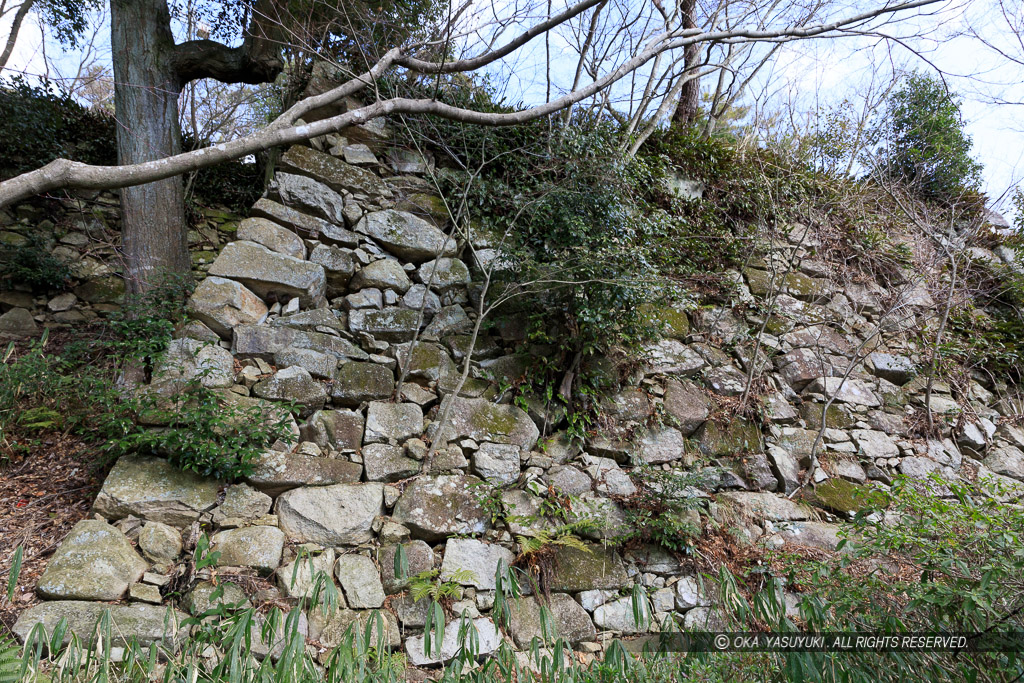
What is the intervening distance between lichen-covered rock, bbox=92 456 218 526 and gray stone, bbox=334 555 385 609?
33.8 inches

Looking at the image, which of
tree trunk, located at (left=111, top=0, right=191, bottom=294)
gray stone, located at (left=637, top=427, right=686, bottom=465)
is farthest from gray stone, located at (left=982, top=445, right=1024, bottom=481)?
tree trunk, located at (left=111, top=0, right=191, bottom=294)

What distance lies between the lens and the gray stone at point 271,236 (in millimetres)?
4184

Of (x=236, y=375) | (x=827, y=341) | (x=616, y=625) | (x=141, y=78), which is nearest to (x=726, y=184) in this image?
(x=827, y=341)

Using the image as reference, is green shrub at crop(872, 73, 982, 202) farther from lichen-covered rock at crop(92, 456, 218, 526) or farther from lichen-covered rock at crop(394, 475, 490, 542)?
lichen-covered rock at crop(92, 456, 218, 526)

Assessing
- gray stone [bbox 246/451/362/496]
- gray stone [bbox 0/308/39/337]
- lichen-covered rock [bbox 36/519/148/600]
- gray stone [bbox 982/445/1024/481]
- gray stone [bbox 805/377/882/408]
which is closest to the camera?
lichen-covered rock [bbox 36/519/148/600]

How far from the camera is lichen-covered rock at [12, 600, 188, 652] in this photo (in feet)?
7.91

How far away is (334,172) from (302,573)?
3364 millimetres

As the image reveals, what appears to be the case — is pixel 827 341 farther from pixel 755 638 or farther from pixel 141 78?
pixel 141 78

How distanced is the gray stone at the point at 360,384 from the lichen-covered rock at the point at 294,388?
0.12 meters

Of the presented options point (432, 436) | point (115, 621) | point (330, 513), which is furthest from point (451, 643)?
point (115, 621)

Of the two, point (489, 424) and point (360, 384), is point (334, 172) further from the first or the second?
point (489, 424)

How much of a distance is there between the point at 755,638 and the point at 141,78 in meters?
6.13

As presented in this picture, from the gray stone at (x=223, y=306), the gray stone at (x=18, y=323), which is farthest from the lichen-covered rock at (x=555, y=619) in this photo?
the gray stone at (x=18, y=323)

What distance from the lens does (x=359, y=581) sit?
3.05m
